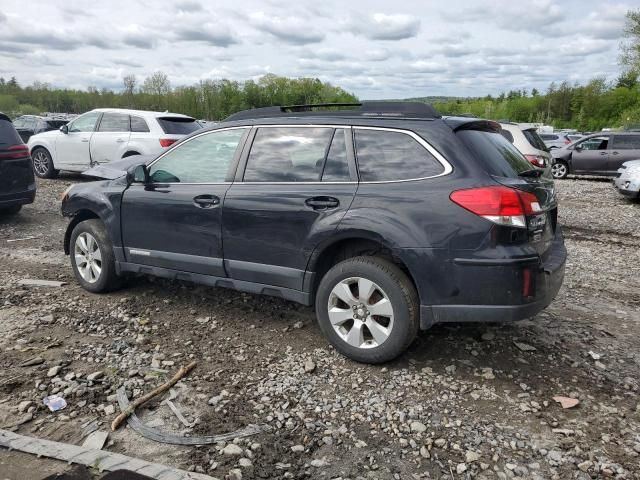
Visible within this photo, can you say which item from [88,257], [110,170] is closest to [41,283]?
[88,257]

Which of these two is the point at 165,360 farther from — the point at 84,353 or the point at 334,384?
the point at 334,384

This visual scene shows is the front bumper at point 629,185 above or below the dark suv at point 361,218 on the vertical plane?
below

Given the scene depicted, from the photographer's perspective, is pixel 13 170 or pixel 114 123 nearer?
pixel 13 170

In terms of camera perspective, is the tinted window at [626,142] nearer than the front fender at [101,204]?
No

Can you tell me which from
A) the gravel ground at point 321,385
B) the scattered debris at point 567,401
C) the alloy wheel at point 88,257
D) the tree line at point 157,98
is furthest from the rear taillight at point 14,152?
the tree line at point 157,98

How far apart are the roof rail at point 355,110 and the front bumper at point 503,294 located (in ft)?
3.91

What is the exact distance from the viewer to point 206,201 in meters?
4.42

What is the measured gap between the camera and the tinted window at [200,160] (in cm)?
450

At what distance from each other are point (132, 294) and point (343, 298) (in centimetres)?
253

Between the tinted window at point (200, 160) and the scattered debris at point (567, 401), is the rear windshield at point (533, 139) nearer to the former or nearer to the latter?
the tinted window at point (200, 160)

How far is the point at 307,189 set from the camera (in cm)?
397

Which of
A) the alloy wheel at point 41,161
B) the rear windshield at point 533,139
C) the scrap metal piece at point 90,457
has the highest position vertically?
the rear windshield at point 533,139

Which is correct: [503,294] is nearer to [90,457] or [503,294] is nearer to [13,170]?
[90,457]

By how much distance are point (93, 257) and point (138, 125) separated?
7300mm
